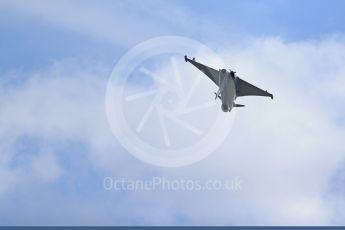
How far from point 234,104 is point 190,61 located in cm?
1983

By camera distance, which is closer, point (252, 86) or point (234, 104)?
point (234, 104)

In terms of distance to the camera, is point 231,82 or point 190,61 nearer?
point 231,82

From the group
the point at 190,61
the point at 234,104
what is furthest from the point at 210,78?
the point at 234,104

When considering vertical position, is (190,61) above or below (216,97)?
above

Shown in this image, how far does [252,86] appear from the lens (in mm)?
160375

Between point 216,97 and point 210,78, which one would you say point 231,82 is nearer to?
point 216,97

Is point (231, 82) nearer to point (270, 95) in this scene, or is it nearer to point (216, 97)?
point (216, 97)

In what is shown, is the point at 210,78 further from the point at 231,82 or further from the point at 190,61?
the point at 231,82

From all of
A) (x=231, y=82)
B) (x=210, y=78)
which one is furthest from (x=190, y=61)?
(x=231, y=82)

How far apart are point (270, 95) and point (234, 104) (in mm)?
18670

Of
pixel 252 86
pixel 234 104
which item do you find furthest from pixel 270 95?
pixel 234 104

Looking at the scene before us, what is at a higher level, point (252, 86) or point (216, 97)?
point (252, 86)

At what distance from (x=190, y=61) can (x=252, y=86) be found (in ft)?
53.3

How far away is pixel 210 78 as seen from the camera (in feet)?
539
